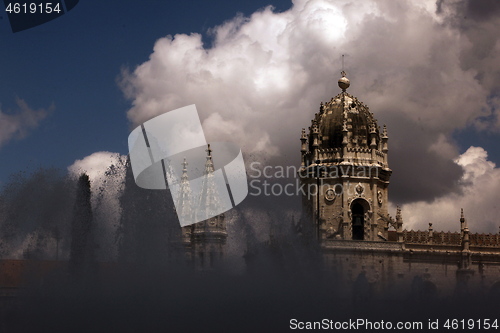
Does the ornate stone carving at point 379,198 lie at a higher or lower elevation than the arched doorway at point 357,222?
higher

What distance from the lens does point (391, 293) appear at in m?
58.8

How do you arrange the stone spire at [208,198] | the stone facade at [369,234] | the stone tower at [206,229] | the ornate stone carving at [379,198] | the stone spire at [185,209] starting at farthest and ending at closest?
the stone spire at [185,209]
the stone spire at [208,198]
the stone tower at [206,229]
the ornate stone carving at [379,198]
the stone facade at [369,234]

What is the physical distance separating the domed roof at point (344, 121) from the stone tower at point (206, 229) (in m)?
10.3

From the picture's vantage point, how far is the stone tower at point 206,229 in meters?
66.0

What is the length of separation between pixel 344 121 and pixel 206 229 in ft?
46.1

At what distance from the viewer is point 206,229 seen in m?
67.4

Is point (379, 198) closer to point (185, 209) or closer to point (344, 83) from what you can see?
point (344, 83)

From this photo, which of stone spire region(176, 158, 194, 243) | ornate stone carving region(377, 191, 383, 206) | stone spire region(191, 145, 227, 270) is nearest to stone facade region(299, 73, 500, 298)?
ornate stone carving region(377, 191, 383, 206)

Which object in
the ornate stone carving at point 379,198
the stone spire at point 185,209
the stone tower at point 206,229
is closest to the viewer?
the ornate stone carving at point 379,198

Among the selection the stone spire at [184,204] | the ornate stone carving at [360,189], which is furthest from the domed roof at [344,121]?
the stone spire at [184,204]

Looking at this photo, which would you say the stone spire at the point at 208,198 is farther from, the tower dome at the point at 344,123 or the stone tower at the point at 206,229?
the tower dome at the point at 344,123

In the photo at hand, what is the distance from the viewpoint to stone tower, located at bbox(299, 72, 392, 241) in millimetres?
60469

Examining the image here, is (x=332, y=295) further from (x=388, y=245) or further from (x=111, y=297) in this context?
(x=111, y=297)

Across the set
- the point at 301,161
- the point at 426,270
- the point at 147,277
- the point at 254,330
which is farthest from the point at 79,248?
the point at 426,270
